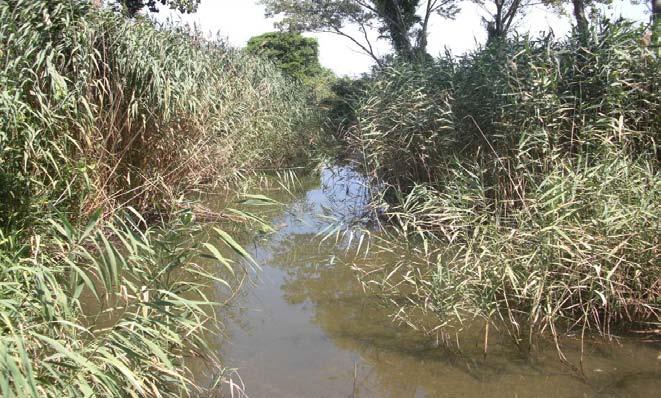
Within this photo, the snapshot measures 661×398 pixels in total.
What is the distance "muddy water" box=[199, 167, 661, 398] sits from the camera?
3.37m

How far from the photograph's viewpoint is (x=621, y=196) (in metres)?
4.20

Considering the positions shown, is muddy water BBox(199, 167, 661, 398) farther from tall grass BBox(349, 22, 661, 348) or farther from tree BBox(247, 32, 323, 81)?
tree BBox(247, 32, 323, 81)

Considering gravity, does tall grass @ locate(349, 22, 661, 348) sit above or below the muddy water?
above

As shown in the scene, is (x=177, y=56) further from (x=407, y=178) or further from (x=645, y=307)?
(x=645, y=307)

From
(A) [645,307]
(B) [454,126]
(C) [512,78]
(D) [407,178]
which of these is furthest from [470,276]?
(D) [407,178]

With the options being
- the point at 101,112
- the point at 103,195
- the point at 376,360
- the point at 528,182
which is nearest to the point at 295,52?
the point at 101,112

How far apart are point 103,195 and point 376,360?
2.94 metres

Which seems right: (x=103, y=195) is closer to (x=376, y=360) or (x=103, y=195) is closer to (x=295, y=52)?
(x=376, y=360)

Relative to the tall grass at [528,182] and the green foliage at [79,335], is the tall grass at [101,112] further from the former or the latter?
the tall grass at [528,182]

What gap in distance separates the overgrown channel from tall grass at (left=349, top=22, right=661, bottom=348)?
0.03 metres

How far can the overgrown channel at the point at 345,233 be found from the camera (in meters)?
2.91

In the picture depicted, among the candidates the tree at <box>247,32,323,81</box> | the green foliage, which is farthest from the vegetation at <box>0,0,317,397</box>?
the tree at <box>247,32,323,81</box>

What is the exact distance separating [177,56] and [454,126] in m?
3.13

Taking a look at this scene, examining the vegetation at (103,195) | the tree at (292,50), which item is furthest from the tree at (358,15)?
the vegetation at (103,195)
